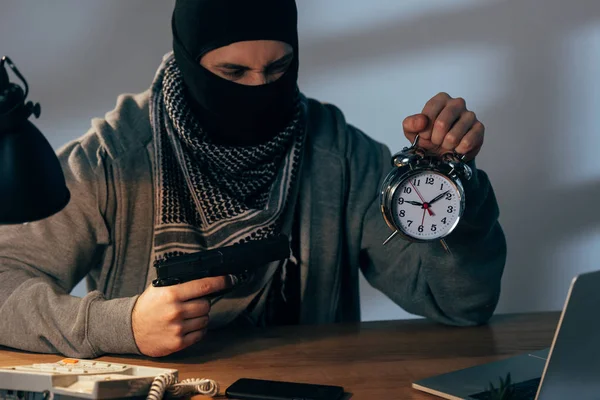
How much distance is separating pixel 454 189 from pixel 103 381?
2.48 feet

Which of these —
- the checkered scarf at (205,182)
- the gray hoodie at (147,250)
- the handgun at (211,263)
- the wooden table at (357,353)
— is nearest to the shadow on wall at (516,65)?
the gray hoodie at (147,250)

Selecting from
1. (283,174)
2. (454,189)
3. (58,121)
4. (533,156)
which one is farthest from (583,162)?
(58,121)

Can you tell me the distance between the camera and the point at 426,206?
61.2 inches

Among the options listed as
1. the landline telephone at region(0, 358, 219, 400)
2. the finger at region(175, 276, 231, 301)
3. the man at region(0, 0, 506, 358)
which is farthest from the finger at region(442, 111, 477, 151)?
the landline telephone at region(0, 358, 219, 400)

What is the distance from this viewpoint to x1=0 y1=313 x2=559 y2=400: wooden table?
57.3 inches

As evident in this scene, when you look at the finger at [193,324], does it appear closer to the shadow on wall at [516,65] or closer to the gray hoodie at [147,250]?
the gray hoodie at [147,250]

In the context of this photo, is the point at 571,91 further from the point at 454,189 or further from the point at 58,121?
the point at 58,121

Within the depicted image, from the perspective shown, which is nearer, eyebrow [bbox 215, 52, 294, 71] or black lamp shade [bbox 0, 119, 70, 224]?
black lamp shade [bbox 0, 119, 70, 224]

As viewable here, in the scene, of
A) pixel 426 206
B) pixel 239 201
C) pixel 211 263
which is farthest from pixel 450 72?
pixel 211 263

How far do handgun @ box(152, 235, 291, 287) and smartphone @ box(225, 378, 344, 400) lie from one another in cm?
23

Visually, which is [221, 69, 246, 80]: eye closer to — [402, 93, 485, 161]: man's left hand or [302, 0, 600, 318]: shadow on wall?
[402, 93, 485, 161]: man's left hand

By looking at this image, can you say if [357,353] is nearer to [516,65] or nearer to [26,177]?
[26,177]

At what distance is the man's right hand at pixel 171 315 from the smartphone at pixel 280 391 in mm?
203

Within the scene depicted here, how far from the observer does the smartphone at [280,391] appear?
4.26 feet
